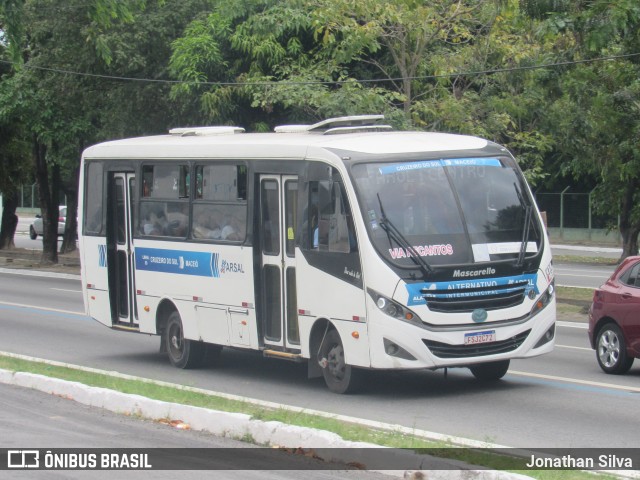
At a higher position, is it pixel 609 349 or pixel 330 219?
pixel 330 219

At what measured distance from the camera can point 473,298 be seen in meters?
12.2

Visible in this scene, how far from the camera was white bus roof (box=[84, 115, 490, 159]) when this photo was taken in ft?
42.4

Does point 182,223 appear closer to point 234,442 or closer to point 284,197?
point 284,197

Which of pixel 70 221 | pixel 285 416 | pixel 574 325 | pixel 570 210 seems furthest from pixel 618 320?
pixel 570 210

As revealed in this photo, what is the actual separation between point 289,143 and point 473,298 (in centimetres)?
303

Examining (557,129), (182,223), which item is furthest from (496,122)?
(182,223)

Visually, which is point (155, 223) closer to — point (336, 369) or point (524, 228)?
point (336, 369)

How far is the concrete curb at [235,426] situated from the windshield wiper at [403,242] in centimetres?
304

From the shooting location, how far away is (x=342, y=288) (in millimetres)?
12445

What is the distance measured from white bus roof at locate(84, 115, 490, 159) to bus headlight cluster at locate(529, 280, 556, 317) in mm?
1888

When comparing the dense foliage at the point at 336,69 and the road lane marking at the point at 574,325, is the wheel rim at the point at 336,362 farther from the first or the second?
the road lane marking at the point at 574,325

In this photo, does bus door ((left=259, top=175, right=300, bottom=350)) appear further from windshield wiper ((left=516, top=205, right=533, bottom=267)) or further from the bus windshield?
windshield wiper ((left=516, top=205, right=533, bottom=267))

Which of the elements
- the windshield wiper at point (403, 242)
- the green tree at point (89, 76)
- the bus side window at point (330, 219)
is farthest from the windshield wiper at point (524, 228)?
the green tree at point (89, 76)

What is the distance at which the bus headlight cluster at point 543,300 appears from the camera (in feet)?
41.6
